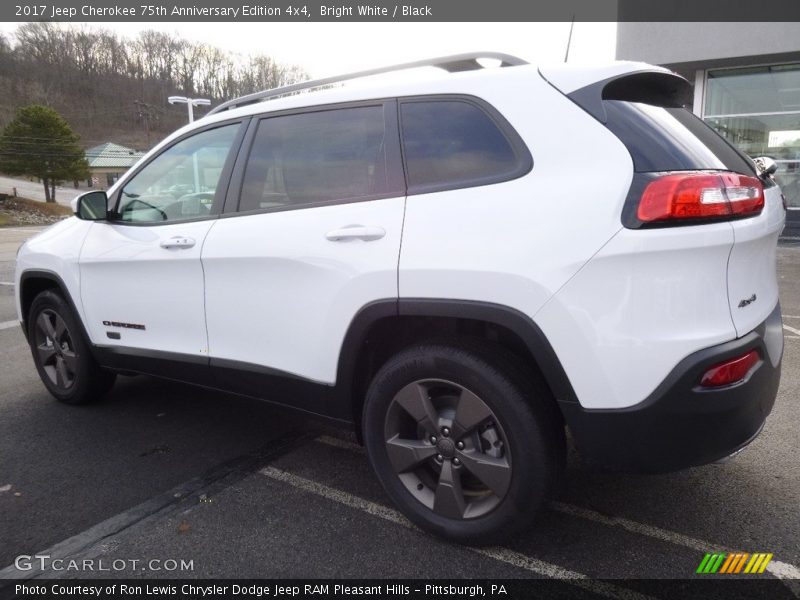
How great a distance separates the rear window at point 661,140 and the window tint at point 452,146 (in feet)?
1.25

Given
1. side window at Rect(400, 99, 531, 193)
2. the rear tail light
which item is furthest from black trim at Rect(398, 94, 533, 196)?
the rear tail light

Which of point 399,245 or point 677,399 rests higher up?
point 399,245

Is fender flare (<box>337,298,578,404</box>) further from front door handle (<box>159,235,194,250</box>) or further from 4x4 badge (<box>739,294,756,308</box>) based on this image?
front door handle (<box>159,235,194,250</box>)

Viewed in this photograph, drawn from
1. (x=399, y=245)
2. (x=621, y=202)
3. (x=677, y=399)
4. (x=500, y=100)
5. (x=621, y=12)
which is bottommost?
(x=677, y=399)

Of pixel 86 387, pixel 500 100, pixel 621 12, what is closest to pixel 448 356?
pixel 500 100

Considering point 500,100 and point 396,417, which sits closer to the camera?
point 500,100

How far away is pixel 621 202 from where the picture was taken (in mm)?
1937

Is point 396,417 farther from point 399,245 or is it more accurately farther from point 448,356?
point 399,245

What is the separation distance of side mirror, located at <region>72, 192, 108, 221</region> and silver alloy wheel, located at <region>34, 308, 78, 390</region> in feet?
2.80

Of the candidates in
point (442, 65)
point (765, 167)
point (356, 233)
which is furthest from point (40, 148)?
point (765, 167)

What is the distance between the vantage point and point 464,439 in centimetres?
234

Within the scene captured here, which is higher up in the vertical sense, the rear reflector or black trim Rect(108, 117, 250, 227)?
black trim Rect(108, 117, 250, 227)

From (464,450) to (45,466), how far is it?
7.76ft

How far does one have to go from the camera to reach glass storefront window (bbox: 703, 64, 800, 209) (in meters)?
14.5
